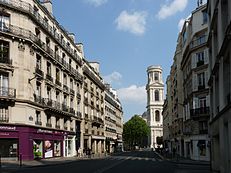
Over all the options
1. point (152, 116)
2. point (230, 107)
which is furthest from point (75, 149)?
point (152, 116)

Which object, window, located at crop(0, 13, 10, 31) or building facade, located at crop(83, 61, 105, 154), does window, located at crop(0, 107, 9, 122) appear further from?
building facade, located at crop(83, 61, 105, 154)

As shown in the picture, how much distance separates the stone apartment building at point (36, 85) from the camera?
38750 millimetres

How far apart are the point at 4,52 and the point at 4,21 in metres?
3.31

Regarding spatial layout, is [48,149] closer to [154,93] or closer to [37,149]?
[37,149]

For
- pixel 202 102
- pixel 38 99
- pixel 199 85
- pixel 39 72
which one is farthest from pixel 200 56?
pixel 38 99

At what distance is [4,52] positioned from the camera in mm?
38781

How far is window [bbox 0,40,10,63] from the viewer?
38.5 m

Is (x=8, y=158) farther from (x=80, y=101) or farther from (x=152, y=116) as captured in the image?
(x=152, y=116)

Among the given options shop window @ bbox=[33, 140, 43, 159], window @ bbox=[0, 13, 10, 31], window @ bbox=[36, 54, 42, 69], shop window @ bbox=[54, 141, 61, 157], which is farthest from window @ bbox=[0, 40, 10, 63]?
shop window @ bbox=[54, 141, 61, 157]

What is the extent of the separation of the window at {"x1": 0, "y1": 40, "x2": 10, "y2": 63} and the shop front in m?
6.66

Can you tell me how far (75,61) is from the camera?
6309cm

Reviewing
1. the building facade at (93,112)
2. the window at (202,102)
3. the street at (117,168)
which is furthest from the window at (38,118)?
the building facade at (93,112)

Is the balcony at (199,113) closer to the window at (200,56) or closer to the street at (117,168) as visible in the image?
the window at (200,56)

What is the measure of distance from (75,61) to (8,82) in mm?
24810
